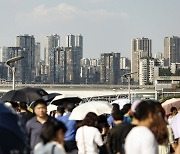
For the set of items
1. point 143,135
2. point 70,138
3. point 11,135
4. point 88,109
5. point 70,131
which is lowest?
point 70,138

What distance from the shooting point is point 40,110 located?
7.35m

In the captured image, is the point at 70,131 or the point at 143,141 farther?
the point at 70,131

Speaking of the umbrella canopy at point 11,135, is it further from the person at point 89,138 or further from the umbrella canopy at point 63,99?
the umbrella canopy at point 63,99

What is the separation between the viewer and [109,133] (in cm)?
735

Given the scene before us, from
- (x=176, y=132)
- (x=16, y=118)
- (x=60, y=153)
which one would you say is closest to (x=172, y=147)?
(x=176, y=132)

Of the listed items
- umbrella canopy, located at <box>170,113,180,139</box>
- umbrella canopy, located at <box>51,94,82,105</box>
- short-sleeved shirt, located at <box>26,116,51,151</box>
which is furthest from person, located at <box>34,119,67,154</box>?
umbrella canopy, located at <box>51,94,82,105</box>

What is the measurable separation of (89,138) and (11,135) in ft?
13.8

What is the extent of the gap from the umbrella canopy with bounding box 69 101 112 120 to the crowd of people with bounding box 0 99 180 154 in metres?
0.17

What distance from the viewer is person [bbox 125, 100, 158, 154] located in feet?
16.3

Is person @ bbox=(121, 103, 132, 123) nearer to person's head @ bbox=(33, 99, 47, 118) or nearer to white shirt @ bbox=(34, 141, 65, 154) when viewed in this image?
person's head @ bbox=(33, 99, 47, 118)

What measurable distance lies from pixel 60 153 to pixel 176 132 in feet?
9.64

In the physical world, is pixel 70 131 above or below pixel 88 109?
below

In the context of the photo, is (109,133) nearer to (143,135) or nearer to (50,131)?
(143,135)

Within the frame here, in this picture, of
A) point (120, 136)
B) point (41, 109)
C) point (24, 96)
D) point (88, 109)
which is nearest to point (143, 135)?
point (120, 136)
